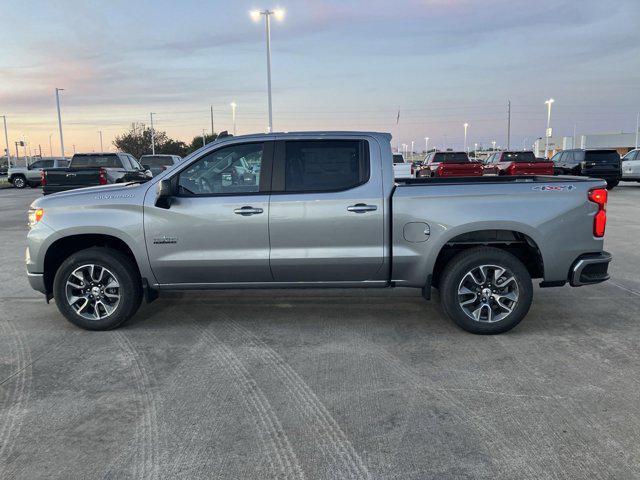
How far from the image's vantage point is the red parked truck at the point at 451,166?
22672 millimetres

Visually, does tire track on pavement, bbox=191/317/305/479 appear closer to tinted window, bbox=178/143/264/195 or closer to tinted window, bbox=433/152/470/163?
tinted window, bbox=178/143/264/195

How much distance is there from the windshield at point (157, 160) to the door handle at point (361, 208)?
22.6 meters

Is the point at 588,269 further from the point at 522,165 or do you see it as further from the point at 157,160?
the point at 157,160

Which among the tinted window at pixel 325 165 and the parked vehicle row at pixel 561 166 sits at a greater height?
the tinted window at pixel 325 165

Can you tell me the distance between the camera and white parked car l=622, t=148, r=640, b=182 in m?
25.3

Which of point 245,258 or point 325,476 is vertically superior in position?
point 245,258

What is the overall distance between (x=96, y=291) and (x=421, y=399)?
3.40 meters

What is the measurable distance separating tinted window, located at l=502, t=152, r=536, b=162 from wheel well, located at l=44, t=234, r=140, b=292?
22.5 metres

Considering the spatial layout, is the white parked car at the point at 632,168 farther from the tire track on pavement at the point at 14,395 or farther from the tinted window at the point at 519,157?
the tire track on pavement at the point at 14,395

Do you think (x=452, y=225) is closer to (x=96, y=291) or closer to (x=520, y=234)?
(x=520, y=234)

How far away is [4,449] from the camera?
329 cm

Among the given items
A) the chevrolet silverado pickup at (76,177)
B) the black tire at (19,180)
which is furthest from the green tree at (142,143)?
the chevrolet silverado pickup at (76,177)

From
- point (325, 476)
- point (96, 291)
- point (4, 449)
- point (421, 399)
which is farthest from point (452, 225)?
point (4, 449)

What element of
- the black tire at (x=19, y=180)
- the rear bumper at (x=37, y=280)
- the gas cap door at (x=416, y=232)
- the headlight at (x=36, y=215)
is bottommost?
the black tire at (x=19, y=180)
